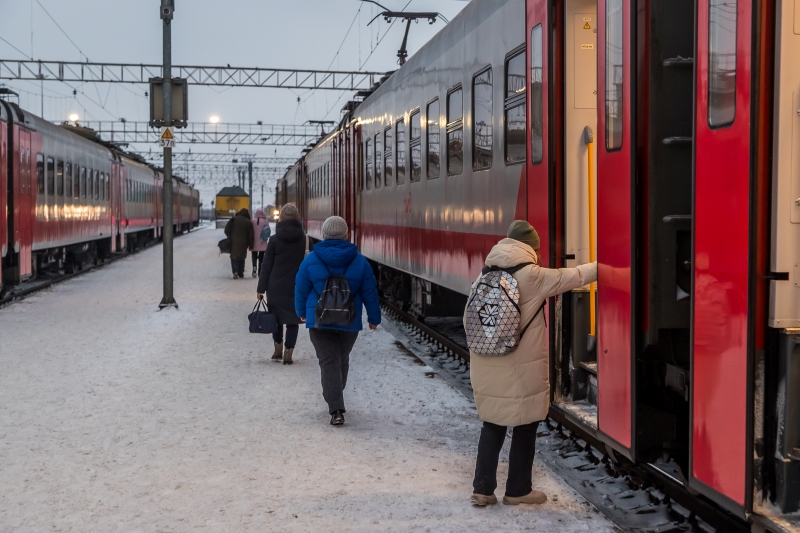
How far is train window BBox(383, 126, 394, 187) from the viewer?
13.4 meters

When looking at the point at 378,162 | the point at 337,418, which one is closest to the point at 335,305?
the point at 337,418

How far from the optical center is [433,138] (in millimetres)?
10438

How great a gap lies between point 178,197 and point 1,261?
40992mm

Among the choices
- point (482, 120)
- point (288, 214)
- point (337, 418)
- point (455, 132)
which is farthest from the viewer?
point (288, 214)

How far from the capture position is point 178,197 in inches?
2233

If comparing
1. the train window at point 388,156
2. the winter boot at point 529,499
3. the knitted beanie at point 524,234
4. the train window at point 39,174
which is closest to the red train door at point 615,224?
the knitted beanie at point 524,234

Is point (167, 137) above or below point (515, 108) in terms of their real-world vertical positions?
above

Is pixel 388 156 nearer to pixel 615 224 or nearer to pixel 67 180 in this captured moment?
pixel 615 224

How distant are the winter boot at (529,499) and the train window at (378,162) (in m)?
9.33

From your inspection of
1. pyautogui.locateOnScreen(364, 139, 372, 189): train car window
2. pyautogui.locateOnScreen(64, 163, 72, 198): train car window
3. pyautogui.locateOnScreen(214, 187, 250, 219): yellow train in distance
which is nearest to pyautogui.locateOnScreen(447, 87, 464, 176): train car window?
pyautogui.locateOnScreen(364, 139, 372, 189): train car window

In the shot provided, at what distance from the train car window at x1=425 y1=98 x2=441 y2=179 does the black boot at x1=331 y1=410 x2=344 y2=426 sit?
3576 mm

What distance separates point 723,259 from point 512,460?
189 cm

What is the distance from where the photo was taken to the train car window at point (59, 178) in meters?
21.7

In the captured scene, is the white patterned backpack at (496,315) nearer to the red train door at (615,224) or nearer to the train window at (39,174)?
the red train door at (615,224)
